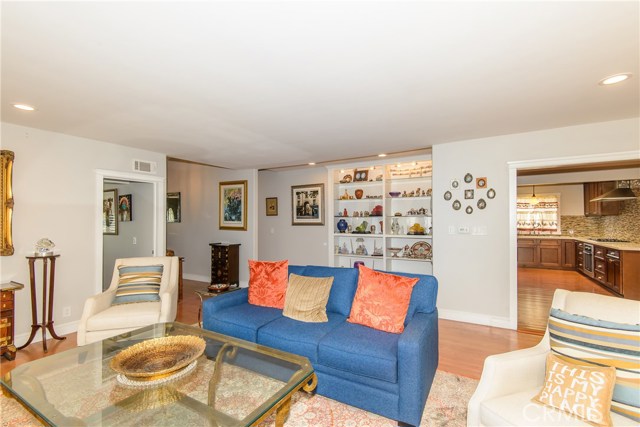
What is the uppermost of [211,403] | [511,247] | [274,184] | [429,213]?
[274,184]

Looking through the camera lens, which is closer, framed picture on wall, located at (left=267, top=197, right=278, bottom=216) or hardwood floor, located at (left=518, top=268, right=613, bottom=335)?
hardwood floor, located at (left=518, top=268, right=613, bottom=335)

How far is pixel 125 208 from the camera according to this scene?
549 centimetres

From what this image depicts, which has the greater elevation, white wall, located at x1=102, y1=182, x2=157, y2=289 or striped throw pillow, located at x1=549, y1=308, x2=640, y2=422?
white wall, located at x1=102, y1=182, x2=157, y2=289

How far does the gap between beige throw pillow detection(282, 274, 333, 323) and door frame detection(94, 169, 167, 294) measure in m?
2.82

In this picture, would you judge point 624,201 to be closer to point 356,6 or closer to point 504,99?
point 504,99

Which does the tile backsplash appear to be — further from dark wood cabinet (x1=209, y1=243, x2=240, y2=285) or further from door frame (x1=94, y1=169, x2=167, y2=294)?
door frame (x1=94, y1=169, x2=167, y2=294)

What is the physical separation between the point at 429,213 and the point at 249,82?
373 centimetres

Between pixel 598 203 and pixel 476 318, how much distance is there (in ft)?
19.9

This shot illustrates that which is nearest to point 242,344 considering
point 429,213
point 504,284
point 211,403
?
point 211,403

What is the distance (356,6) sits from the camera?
1.44 metres

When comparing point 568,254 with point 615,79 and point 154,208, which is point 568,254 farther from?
point 154,208

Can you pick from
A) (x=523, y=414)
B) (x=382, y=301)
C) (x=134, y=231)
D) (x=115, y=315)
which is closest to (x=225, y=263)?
(x=134, y=231)

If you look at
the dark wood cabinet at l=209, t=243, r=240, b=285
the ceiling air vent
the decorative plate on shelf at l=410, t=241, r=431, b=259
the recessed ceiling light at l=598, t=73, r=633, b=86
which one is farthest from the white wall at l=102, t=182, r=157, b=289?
the recessed ceiling light at l=598, t=73, r=633, b=86

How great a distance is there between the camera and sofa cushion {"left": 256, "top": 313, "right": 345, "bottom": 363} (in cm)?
229
